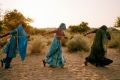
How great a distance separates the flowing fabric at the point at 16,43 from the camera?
541 inches

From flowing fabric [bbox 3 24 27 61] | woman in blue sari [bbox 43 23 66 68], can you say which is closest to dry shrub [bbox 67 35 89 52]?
woman in blue sari [bbox 43 23 66 68]

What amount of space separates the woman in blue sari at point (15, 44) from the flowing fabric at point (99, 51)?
3.30 meters

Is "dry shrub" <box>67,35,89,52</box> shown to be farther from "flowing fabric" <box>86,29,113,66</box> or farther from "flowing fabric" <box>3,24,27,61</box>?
"flowing fabric" <box>3,24,27,61</box>

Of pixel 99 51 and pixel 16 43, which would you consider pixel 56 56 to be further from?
pixel 99 51

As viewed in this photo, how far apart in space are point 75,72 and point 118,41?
Answer: 532 inches

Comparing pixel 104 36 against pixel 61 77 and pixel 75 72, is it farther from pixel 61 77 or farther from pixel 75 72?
pixel 61 77

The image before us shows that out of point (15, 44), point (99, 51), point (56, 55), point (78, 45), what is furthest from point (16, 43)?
point (78, 45)

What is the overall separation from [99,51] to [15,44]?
13.4 feet

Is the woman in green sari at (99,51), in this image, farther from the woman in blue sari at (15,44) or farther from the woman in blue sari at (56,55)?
the woman in blue sari at (15,44)

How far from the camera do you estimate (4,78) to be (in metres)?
11.5

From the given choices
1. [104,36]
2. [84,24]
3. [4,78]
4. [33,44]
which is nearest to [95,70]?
[104,36]

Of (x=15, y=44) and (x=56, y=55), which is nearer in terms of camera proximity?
(x=15, y=44)

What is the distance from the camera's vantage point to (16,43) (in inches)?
548

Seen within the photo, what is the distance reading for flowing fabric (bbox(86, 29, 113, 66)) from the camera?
1479 cm
